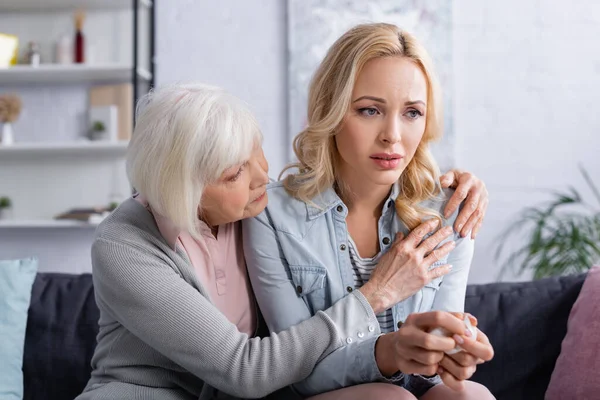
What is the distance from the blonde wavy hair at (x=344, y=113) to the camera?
159cm

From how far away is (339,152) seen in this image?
1704 millimetres

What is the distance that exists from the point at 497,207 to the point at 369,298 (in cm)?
226

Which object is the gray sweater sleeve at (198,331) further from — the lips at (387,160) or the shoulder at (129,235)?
the lips at (387,160)

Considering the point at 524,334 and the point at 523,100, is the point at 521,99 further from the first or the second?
the point at 524,334

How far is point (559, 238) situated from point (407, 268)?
1.75m

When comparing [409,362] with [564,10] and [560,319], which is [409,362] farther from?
[564,10]

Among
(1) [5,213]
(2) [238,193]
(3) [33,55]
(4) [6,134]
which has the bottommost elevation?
(1) [5,213]

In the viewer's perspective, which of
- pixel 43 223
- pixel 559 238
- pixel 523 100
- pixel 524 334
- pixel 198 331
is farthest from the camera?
pixel 43 223

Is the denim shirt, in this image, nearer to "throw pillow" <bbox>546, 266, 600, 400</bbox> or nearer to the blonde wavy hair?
the blonde wavy hair

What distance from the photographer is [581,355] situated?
175cm

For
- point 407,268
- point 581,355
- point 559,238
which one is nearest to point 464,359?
point 407,268

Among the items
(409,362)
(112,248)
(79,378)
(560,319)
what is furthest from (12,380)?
(560,319)

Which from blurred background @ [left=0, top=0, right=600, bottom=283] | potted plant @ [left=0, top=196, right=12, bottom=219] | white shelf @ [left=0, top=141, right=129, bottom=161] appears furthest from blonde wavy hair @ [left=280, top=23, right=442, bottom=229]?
potted plant @ [left=0, top=196, right=12, bottom=219]

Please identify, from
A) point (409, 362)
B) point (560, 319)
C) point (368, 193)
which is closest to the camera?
point (409, 362)
